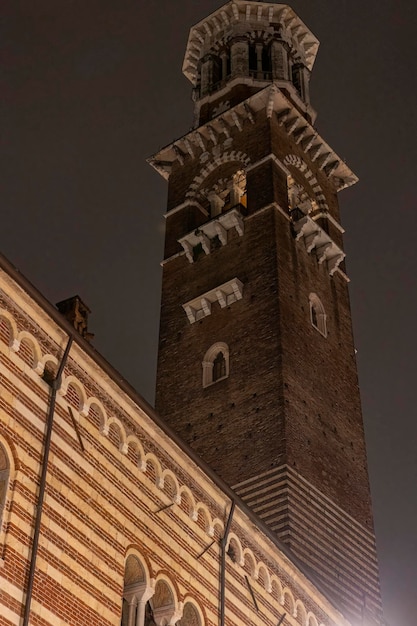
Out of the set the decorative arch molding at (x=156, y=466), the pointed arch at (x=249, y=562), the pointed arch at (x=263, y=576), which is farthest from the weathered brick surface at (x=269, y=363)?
the decorative arch molding at (x=156, y=466)

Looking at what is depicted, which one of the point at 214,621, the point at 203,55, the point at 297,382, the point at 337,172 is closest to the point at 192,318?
the point at 297,382

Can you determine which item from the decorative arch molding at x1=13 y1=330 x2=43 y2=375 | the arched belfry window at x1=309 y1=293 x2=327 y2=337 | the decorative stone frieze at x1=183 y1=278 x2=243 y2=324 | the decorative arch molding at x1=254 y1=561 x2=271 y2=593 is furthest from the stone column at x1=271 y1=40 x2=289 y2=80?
the decorative arch molding at x1=13 y1=330 x2=43 y2=375

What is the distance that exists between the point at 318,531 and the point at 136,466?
1143cm

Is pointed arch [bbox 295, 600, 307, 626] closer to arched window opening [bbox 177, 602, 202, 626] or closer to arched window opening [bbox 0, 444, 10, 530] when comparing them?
arched window opening [bbox 177, 602, 202, 626]

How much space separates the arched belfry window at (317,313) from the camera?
1188 inches

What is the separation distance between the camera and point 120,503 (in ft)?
44.3

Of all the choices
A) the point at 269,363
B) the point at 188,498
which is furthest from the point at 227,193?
the point at 188,498

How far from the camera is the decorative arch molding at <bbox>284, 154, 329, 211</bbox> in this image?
112 ft

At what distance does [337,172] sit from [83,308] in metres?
18.0

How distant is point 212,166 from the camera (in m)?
34.0

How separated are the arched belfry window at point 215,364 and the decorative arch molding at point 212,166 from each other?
22.1 feet

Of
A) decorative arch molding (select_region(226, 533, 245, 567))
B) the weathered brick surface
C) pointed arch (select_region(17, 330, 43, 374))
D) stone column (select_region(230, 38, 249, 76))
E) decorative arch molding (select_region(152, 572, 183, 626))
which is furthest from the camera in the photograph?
stone column (select_region(230, 38, 249, 76))

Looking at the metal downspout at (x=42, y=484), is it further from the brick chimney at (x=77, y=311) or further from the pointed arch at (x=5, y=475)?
the brick chimney at (x=77, y=311)

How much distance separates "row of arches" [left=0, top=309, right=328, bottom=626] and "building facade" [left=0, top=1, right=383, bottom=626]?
3 cm
